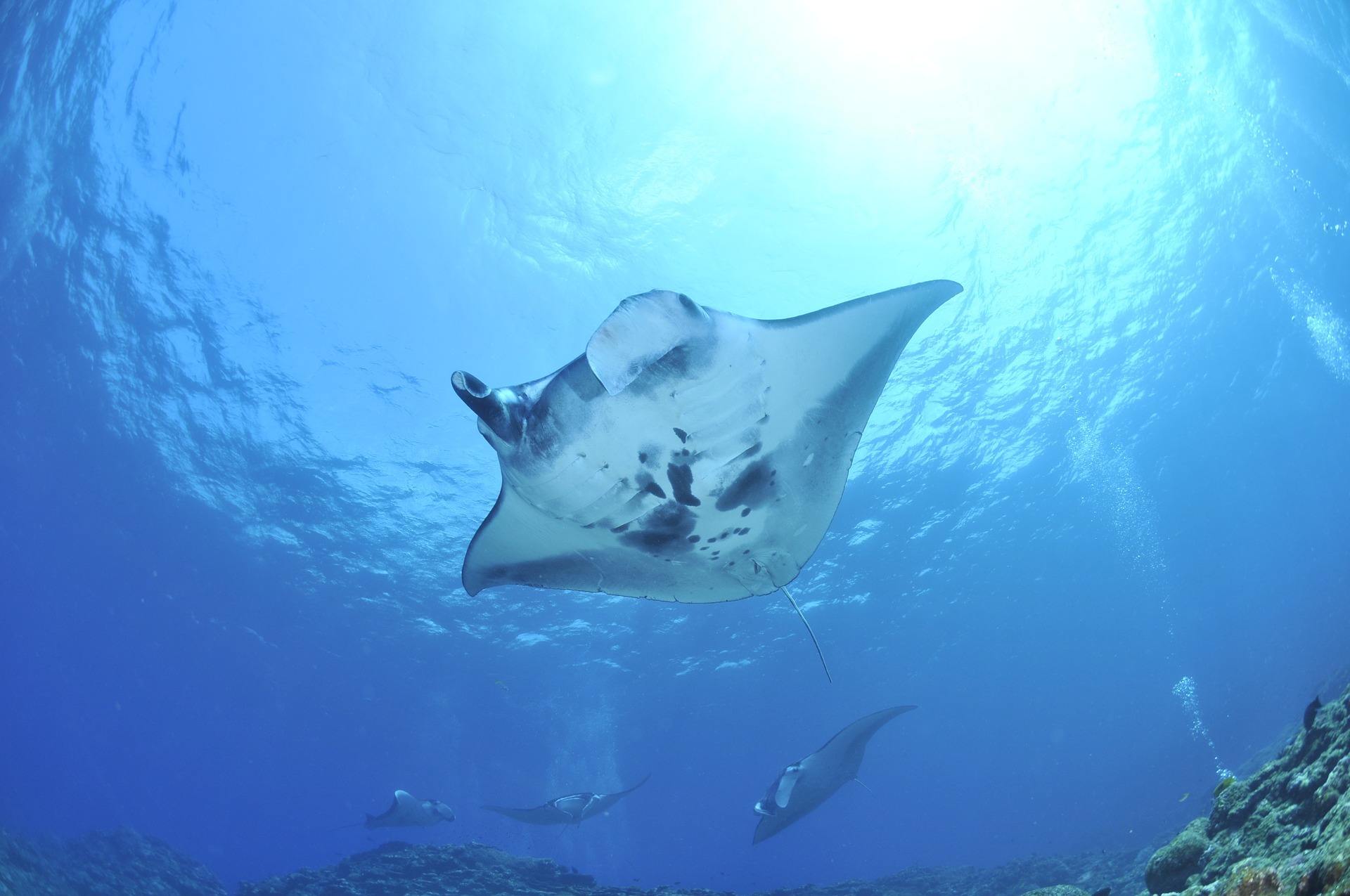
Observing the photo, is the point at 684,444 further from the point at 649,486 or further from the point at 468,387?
the point at 468,387

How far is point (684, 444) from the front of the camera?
344 cm

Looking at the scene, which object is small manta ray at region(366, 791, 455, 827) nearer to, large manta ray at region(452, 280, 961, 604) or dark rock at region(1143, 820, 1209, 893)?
large manta ray at region(452, 280, 961, 604)

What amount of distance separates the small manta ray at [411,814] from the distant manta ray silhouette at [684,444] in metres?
13.9

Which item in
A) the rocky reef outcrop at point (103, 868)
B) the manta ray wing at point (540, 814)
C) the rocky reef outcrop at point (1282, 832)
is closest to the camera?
the rocky reef outcrop at point (1282, 832)

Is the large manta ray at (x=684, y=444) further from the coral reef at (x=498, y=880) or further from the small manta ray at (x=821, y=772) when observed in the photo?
the small manta ray at (x=821, y=772)

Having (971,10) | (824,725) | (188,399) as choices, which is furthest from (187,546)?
(824,725)

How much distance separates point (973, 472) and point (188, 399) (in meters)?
22.7

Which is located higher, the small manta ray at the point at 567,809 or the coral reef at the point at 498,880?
the small manta ray at the point at 567,809

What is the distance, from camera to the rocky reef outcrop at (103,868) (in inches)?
632

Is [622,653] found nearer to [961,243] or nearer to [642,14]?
[961,243]

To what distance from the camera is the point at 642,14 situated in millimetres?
9648

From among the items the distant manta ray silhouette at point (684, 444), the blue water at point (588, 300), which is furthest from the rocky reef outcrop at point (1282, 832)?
the blue water at point (588, 300)

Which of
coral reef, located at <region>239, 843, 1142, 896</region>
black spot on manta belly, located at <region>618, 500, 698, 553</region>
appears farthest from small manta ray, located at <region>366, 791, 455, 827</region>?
black spot on manta belly, located at <region>618, 500, 698, 553</region>

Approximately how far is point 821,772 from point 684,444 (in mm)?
11027
